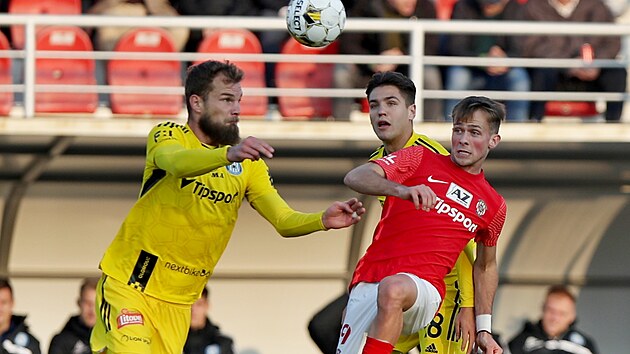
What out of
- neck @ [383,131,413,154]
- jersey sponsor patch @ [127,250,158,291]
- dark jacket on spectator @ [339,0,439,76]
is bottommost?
jersey sponsor patch @ [127,250,158,291]

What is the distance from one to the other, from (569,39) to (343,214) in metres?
5.93

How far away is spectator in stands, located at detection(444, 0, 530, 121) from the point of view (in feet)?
40.6

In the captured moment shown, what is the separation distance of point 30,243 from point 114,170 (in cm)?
115

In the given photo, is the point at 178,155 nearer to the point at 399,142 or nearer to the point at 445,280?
the point at 399,142

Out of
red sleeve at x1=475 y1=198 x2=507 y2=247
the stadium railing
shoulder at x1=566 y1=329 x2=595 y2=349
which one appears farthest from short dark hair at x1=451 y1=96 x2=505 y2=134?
shoulder at x1=566 y1=329 x2=595 y2=349

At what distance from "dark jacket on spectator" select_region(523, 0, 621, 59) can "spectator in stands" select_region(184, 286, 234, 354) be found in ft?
12.1

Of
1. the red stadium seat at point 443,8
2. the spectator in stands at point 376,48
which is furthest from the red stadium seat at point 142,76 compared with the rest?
the red stadium seat at point 443,8

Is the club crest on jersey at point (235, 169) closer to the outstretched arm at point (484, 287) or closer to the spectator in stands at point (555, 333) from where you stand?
the outstretched arm at point (484, 287)

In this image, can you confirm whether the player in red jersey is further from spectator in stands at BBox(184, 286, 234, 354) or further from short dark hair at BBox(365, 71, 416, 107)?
spectator in stands at BBox(184, 286, 234, 354)

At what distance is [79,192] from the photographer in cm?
1352

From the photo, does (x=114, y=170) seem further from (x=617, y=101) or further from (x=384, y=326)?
(x=384, y=326)

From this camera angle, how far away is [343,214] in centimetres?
743

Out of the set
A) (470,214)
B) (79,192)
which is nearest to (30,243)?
(79,192)

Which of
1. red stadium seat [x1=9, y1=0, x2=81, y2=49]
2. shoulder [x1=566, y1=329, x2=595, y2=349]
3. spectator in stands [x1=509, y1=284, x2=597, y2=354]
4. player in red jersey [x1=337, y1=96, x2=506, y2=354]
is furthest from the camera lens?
red stadium seat [x1=9, y1=0, x2=81, y2=49]
